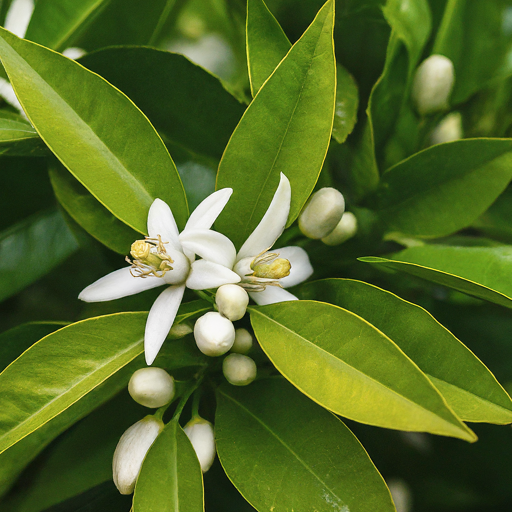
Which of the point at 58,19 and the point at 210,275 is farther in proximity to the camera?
the point at 58,19

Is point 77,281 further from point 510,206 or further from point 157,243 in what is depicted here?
point 510,206

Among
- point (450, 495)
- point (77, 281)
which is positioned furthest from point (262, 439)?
point (450, 495)

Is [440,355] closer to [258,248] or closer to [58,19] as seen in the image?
[258,248]

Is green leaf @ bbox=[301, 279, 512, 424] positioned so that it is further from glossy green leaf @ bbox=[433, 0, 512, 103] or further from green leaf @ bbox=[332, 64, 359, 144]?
glossy green leaf @ bbox=[433, 0, 512, 103]

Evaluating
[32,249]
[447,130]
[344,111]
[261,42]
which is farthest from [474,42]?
[32,249]

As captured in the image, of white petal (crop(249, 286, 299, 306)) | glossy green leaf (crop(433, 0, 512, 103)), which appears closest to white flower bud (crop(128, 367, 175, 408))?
white petal (crop(249, 286, 299, 306))
